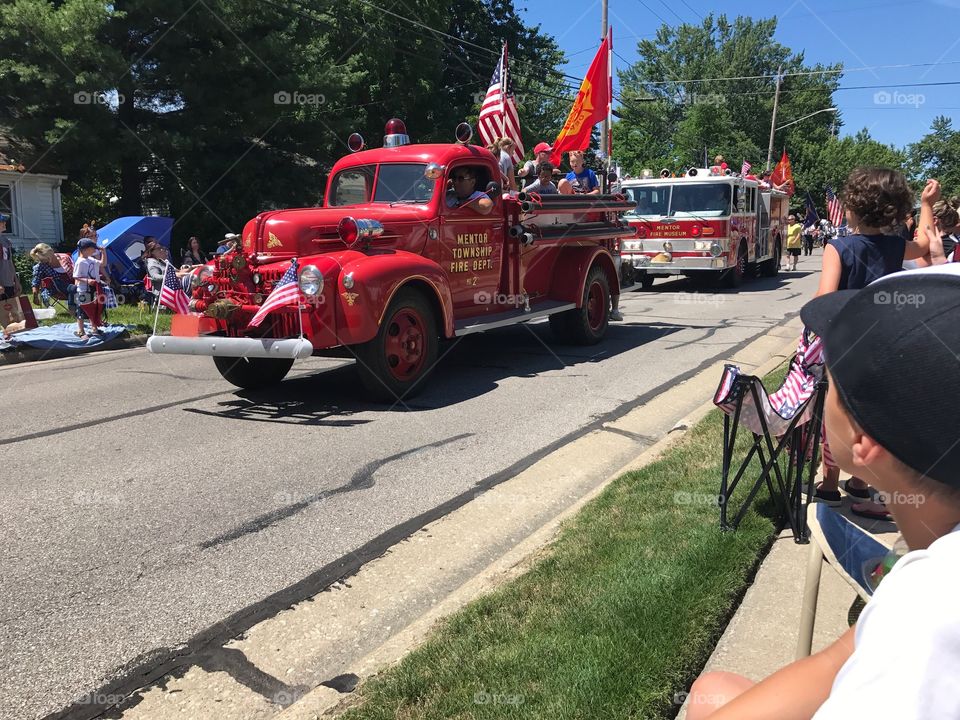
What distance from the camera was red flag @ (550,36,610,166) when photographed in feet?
39.2

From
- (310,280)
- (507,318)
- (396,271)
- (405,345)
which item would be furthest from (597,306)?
(310,280)

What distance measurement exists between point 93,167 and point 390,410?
57.5 ft

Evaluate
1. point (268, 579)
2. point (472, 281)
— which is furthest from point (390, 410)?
point (268, 579)

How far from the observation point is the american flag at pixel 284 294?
253 inches

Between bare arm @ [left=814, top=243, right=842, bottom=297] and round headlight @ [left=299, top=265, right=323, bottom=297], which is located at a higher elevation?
bare arm @ [left=814, top=243, right=842, bottom=297]

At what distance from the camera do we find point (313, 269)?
21.0ft

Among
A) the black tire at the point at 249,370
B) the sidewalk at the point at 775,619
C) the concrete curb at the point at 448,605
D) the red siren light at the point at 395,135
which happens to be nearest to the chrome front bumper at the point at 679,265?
the red siren light at the point at 395,135

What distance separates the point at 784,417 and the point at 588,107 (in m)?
9.24

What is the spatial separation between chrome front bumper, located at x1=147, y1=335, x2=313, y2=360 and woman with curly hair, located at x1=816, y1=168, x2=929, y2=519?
3.96 metres

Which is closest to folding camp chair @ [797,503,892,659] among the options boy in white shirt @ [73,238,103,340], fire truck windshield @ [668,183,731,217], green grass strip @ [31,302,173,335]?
green grass strip @ [31,302,173,335]

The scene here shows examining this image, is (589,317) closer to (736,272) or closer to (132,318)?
(132,318)

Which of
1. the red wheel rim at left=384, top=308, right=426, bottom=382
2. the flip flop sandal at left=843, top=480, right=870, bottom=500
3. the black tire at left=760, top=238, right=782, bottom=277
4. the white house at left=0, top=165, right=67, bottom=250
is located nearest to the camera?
the flip flop sandal at left=843, top=480, right=870, bottom=500

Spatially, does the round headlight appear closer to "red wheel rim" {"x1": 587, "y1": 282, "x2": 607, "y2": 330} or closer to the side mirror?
the side mirror

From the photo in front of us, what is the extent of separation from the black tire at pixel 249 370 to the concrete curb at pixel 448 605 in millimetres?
4076
